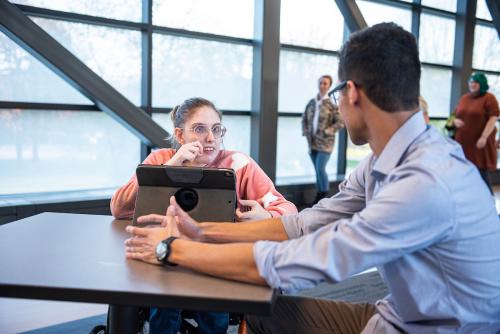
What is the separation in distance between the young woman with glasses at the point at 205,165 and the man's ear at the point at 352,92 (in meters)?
0.63

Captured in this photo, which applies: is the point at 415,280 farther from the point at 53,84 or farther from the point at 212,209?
the point at 53,84

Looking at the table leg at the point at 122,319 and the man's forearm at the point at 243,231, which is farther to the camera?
the table leg at the point at 122,319

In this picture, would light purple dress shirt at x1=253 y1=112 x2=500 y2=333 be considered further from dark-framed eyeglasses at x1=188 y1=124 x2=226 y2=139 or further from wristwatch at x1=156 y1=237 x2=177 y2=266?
dark-framed eyeglasses at x1=188 y1=124 x2=226 y2=139

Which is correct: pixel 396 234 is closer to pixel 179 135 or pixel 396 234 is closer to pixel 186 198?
pixel 186 198

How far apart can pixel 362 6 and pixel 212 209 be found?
19.3 ft

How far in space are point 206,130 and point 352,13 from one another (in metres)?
4.68

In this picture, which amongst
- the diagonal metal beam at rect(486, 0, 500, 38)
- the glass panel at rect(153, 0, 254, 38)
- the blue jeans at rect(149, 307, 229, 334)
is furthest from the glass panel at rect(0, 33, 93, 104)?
the diagonal metal beam at rect(486, 0, 500, 38)

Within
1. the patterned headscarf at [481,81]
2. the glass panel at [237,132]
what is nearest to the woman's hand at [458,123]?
the patterned headscarf at [481,81]

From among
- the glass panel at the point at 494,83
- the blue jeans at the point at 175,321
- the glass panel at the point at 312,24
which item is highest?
the glass panel at the point at 312,24

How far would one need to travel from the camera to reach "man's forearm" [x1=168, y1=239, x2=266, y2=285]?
1.16m

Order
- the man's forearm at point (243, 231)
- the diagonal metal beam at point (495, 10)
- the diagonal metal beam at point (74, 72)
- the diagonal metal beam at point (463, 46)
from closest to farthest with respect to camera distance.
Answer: the man's forearm at point (243, 231) < the diagonal metal beam at point (74, 72) < the diagonal metal beam at point (463, 46) < the diagonal metal beam at point (495, 10)

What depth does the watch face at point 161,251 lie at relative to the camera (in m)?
1.23

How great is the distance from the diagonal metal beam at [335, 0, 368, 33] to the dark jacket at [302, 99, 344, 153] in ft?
4.50

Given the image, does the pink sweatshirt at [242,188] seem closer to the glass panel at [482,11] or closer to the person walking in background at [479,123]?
the person walking in background at [479,123]
